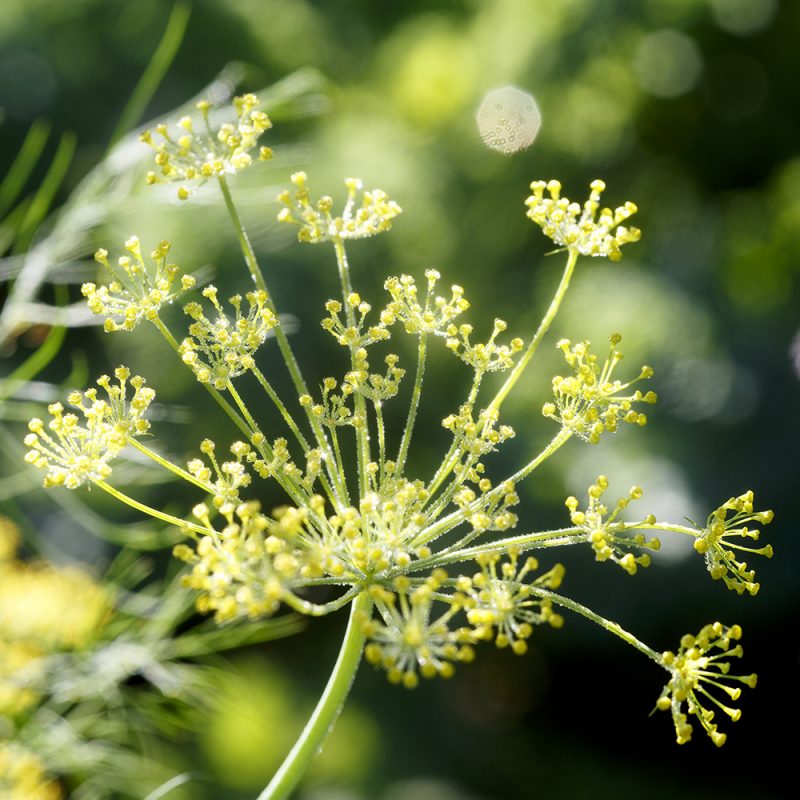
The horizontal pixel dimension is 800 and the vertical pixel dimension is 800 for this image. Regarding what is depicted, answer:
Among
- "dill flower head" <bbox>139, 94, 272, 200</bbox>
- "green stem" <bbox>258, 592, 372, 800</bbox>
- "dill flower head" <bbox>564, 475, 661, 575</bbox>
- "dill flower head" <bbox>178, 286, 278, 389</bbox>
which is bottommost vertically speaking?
"green stem" <bbox>258, 592, 372, 800</bbox>

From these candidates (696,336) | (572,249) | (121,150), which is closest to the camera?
(572,249)

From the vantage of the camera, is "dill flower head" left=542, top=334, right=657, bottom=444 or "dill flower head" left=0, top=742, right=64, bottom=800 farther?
"dill flower head" left=0, top=742, right=64, bottom=800

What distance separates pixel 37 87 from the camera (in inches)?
121

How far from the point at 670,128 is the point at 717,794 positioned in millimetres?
1527

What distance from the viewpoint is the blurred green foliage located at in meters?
2.05

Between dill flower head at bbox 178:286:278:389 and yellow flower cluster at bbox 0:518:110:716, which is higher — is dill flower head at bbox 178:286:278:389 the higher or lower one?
the higher one

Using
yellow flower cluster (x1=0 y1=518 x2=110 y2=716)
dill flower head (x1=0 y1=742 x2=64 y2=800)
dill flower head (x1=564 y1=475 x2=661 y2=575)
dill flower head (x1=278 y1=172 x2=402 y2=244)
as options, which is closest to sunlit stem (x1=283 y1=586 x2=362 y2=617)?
dill flower head (x1=564 y1=475 x2=661 y2=575)

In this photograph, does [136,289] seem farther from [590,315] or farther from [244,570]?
[590,315]

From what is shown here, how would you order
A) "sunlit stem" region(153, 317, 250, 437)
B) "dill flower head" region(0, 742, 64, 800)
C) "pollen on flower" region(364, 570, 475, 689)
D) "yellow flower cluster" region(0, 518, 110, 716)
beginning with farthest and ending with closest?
"yellow flower cluster" region(0, 518, 110, 716) → "dill flower head" region(0, 742, 64, 800) → "sunlit stem" region(153, 317, 250, 437) → "pollen on flower" region(364, 570, 475, 689)

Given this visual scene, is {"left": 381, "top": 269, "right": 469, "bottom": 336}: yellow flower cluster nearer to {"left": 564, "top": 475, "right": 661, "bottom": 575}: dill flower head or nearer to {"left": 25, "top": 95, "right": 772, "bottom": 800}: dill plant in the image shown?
{"left": 25, "top": 95, "right": 772, "bottom": 800}: dill plant

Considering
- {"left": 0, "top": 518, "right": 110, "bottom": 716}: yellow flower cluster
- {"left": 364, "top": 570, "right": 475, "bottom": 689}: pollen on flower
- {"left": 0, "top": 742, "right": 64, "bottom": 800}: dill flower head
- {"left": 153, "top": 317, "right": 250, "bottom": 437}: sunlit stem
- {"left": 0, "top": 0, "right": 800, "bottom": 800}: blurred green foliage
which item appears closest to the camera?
{"left": 364, "top": 570, "right": 475, "bottom": 689}: pollen on flower

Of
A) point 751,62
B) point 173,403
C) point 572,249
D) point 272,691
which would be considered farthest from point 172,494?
point 572,249

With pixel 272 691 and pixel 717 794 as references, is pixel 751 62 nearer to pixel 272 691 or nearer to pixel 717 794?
pixel 717 794

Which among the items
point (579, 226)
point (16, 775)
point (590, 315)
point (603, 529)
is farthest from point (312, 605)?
point (590, 315)
